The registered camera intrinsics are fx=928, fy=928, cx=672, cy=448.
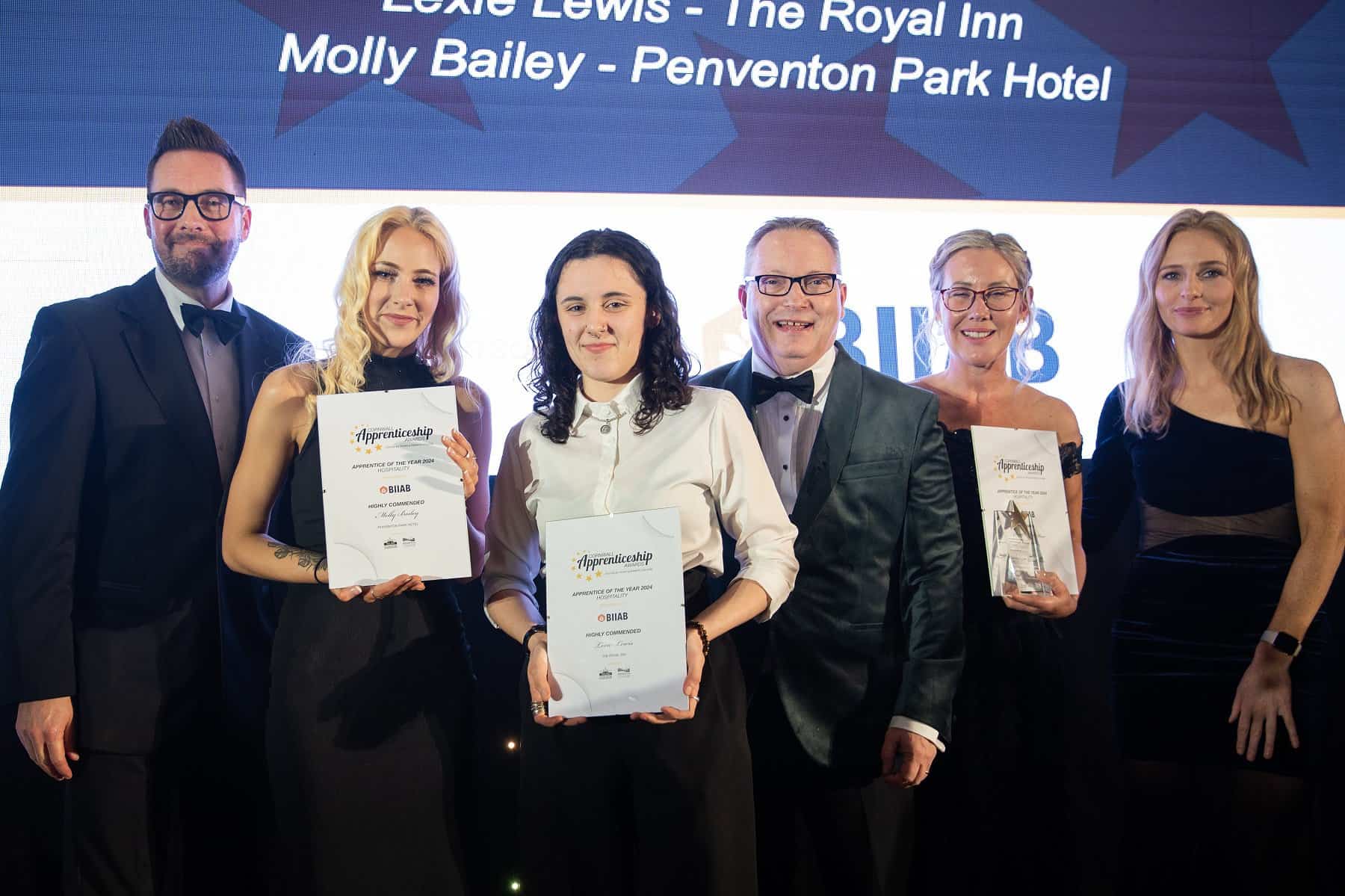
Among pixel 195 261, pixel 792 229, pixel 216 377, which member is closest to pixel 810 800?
pixel 792 229

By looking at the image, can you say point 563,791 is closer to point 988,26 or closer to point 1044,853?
point 1044,853

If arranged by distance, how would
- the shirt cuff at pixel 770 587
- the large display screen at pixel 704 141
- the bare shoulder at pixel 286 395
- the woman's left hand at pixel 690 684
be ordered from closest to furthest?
1. the woman's left hand at pixel 690 684
2. the shirt cuff at pixel 770 587
3. the bare shoulder at pixel 286 395
4. the large display screen at pixel 704 141

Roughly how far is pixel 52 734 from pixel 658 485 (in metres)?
1.66

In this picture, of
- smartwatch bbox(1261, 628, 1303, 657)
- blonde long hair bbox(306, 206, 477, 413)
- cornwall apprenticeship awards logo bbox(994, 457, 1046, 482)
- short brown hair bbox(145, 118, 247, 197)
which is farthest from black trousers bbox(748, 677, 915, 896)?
short brown hair bbox(145, 118, 247, 197)

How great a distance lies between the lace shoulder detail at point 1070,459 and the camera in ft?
9.19

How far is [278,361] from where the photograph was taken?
2723mm

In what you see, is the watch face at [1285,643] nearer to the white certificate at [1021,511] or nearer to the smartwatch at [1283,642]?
the smartwatch at [1283,642]

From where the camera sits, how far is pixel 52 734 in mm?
2320

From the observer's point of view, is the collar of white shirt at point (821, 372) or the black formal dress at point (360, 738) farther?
the collar of white shirt at point (821, 372)

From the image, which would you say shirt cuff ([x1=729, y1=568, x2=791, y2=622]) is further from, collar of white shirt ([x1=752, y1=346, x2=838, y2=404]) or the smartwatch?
the smartwatch

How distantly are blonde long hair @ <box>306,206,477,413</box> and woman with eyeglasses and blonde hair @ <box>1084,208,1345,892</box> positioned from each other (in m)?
2.13

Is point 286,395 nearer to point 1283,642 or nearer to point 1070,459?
point 1070,459

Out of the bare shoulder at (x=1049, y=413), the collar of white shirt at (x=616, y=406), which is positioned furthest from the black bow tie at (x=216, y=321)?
the bare shoulder at (x=1049, y=413)

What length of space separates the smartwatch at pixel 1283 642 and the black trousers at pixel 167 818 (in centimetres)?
305
